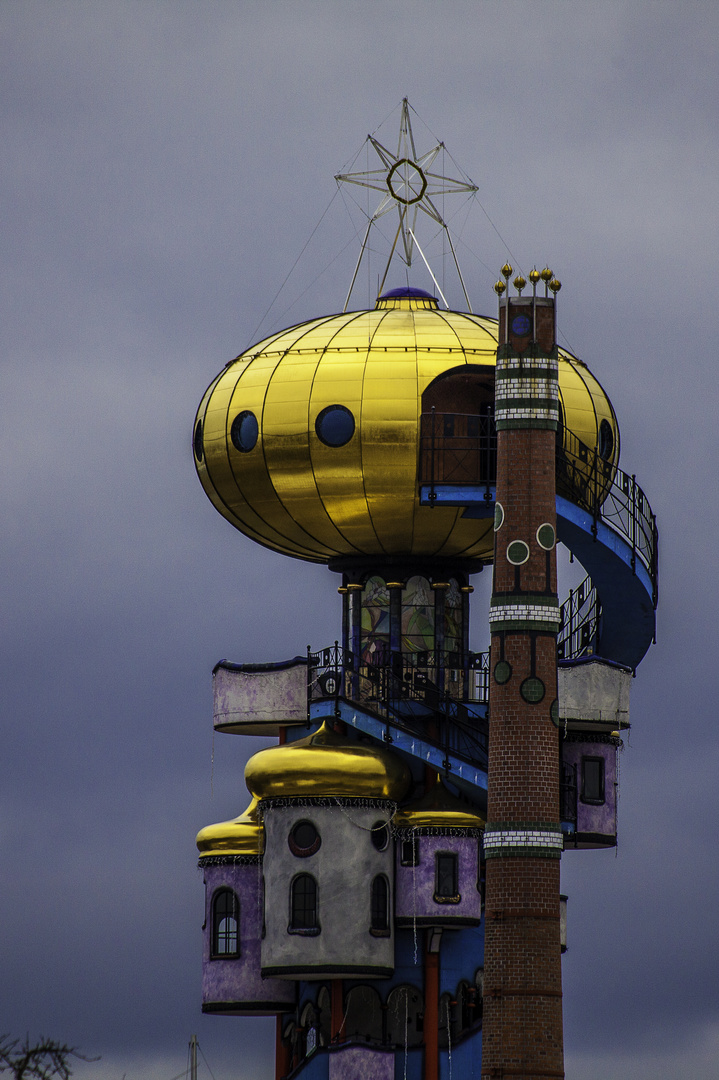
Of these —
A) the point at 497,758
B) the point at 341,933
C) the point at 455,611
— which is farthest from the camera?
the point at 455,611

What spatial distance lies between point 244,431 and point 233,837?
8.39 meters

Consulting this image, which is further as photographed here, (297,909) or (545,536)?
(297,909)

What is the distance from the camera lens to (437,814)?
6006 cm

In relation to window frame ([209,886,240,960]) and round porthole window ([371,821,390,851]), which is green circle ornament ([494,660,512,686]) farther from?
window frame ([209,886,240,960])

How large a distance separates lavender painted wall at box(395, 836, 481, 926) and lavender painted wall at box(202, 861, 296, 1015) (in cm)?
314

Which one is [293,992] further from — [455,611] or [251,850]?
[455,611]

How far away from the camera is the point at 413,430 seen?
6012cm

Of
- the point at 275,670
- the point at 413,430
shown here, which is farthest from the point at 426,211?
the point at 275,670

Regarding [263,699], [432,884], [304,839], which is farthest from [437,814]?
[263,699]

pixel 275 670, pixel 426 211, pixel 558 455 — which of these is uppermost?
pixel 426 211

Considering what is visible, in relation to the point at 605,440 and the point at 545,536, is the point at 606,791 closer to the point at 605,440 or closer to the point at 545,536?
the point at 605,440

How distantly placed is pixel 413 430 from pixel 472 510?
2164mm

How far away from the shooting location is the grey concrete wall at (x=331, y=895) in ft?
193

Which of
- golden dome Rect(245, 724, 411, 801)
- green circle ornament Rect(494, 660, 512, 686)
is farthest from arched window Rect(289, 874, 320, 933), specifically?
green circle ornament Rect(494, 660, 512, 686)
